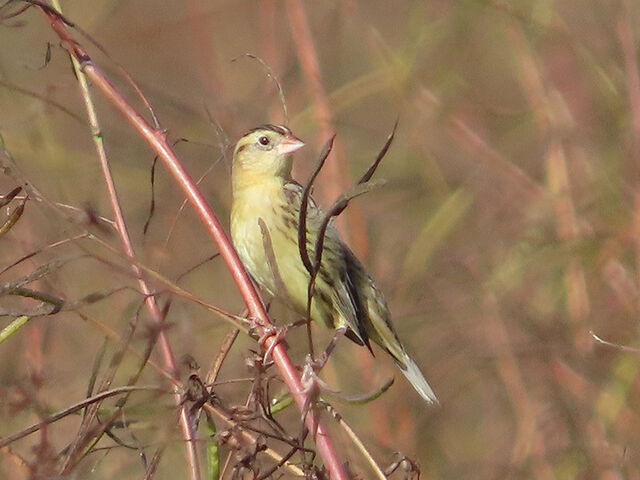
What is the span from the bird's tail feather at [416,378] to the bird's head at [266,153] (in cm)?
75

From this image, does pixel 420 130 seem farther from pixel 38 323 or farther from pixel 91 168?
pixel 38 323

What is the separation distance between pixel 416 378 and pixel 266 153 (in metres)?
0.91

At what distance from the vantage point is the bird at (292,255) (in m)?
3.46

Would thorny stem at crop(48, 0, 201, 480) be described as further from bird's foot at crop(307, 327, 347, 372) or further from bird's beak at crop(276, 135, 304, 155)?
bird's beak at crop(276, 135, 304, 155)

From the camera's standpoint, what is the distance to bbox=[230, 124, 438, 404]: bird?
3.46m

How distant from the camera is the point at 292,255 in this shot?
354 centimetres

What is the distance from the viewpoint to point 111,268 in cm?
158

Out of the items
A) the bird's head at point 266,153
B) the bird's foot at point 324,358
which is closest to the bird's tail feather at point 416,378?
the bird's head at point 266,153

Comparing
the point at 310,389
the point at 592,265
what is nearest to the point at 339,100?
the point at 592,265

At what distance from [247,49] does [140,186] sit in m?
2.76

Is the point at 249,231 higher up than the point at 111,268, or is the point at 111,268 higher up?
the point at 111,268

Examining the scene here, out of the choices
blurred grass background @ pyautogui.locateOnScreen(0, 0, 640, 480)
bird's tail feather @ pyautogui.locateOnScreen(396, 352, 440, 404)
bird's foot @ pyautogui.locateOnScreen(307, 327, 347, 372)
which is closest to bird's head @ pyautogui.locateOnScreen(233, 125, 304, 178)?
blurred grass background @ pyautogui.locateOnScreen(0, 0, 640, 480)

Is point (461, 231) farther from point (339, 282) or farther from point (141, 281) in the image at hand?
point (141, 281)

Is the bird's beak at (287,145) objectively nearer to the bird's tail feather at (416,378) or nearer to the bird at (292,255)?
the bird at (292,255)
